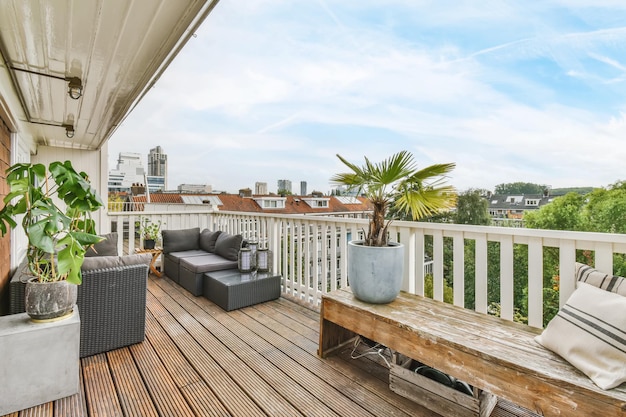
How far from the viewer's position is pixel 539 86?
25.8ft

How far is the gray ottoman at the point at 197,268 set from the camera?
3732mm

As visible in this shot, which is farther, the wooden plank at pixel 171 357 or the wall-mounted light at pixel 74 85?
the wall-mounted light at pixel 74 85

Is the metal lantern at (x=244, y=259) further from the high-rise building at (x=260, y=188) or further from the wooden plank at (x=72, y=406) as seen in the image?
the high-rise building at (x=260, y=188)

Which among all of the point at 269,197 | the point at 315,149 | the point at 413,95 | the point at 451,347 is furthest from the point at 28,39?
the point at 269,197

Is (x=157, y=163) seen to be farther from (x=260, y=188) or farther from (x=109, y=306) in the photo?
(x=109, y=306)

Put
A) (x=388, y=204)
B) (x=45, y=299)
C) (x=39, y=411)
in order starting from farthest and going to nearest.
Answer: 1. (x=388, y=204)
2. (x=45, y=299)
3. (x=39, y=411)

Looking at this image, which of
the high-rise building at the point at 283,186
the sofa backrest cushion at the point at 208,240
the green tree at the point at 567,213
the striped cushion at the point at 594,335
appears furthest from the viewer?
the high-rise building at the point at 283,186

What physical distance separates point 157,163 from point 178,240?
59.3ft

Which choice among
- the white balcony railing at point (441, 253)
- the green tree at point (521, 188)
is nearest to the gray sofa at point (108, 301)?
the white balcony railing at point (441, 253)

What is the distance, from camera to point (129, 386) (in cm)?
191

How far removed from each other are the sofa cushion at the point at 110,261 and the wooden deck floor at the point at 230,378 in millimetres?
678

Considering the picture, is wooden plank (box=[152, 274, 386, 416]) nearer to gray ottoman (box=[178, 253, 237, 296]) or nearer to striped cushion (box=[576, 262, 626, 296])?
gray ottoman (box=[178, 253, 237, 296])

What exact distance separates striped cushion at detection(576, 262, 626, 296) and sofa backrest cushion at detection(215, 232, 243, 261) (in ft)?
11.4

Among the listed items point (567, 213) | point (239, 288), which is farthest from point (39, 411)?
point (567, 213)
